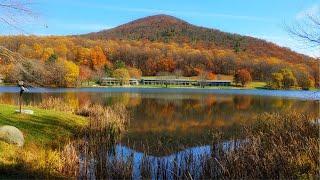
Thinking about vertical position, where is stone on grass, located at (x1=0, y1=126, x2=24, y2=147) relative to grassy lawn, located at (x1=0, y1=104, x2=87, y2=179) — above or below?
above

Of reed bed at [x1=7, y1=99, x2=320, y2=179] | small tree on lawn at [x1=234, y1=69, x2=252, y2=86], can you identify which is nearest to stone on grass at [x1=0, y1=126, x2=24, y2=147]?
reed bed at [x1=7, y1=99, x2=320, y2=179]

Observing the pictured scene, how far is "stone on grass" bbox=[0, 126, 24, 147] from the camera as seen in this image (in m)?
14.3

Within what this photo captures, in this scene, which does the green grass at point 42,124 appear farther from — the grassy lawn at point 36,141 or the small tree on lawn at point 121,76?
the small tree on lawn at point 121,76

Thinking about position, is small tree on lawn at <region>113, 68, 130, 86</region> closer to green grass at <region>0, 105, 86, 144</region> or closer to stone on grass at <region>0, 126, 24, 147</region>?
green grass at <region>0, 105, 86, 144</region>

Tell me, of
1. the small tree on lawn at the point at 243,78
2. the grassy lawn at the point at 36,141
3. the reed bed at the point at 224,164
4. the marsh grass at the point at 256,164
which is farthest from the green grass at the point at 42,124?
the small tree on lawn at the point at 243,78

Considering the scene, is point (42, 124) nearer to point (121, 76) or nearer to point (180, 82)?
point (121, 76)

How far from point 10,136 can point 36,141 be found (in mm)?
2319

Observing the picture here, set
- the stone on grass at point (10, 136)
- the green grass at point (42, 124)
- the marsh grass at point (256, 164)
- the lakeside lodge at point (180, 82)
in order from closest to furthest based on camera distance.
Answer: the marsh grass at point (256, 164) → the stone on grass at point (10, 136) → the green grass at point (42, 124) → the lakeside lodge at point (180, 82)

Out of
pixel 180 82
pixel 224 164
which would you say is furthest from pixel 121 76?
pixel 224 164

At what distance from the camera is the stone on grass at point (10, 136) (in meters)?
14.3

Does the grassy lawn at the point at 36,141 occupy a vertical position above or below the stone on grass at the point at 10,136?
below

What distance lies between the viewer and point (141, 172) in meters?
13.1

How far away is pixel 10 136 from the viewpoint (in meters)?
14.5

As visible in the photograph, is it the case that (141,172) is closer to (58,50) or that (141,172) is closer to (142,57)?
(58,50)
